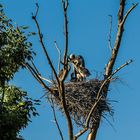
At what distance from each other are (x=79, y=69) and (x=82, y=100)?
143 centimetres

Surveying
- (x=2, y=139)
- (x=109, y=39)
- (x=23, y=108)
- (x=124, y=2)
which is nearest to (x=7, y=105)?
(x=23, y=108)

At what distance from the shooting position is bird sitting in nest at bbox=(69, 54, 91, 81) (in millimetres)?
16641

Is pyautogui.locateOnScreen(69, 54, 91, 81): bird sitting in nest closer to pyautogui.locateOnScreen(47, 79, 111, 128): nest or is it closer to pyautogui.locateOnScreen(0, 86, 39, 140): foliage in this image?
pyautogui.locateOnScreen(47, 79, 111, 128): nest

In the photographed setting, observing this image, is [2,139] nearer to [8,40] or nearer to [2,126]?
[2,126]

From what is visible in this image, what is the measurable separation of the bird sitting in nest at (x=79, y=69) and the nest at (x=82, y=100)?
647 mm

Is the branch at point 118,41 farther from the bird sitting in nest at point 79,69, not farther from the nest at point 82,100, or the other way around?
the bird sitting in nest at point 79,69

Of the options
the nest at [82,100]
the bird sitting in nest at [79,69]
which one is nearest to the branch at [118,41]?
the nest at [82,100]

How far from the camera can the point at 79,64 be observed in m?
17.0

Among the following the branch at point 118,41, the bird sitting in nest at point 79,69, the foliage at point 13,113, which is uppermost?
the bird sitting in nest at point 79,69

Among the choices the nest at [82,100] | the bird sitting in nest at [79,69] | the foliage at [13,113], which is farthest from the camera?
the bird sitting in nest at [79,69]

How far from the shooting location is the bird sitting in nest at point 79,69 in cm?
1664

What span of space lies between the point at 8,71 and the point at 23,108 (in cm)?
87

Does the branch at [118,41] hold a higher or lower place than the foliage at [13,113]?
higher

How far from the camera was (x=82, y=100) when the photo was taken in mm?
15477
